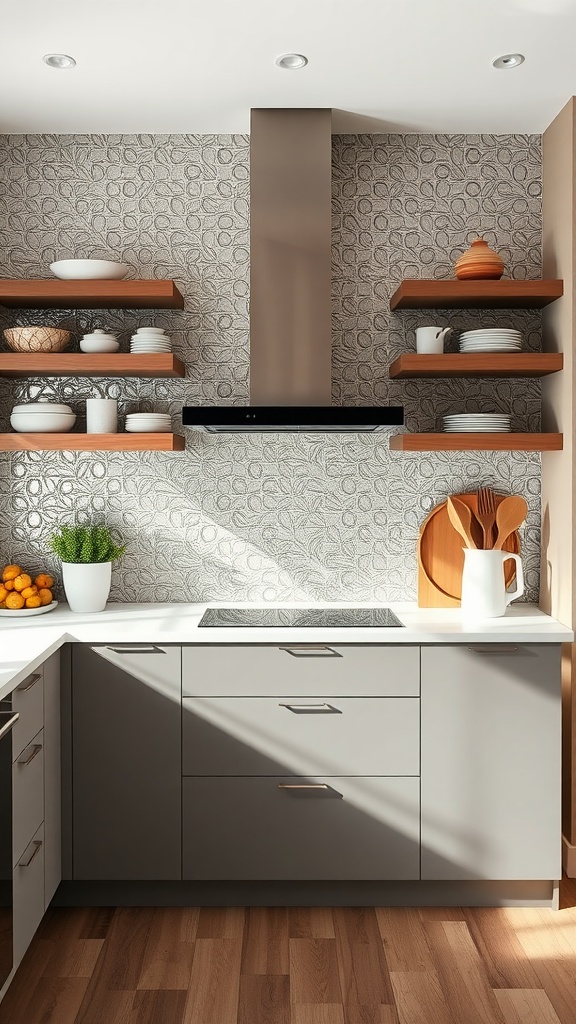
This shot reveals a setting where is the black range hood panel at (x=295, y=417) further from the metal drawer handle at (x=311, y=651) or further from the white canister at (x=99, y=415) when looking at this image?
the metal drawer handle at (x=311, y=651)

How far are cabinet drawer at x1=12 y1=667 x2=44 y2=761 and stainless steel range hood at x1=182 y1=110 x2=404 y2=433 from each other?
109cm

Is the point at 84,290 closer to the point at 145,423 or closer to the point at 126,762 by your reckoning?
the point at 145,423

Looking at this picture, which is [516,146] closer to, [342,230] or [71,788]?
[342,230]

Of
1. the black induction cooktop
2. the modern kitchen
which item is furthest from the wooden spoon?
the black induction cooktop

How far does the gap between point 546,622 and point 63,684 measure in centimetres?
160

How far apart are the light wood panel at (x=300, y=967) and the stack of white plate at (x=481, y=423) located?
1.58 metres

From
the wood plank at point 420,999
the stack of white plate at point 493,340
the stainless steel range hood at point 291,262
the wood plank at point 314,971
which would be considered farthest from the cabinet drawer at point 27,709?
the stack of white plate at point 493,340

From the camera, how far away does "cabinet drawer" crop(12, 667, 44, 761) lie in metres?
2.19

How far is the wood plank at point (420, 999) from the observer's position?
84.7 inches

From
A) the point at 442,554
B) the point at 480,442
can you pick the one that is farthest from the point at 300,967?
the point at 480,442

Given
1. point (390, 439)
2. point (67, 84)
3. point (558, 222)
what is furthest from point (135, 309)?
point (558, 222)

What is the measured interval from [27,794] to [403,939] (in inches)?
46.8

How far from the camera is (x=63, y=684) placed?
104 inches

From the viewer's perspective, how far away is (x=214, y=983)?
2.31m
